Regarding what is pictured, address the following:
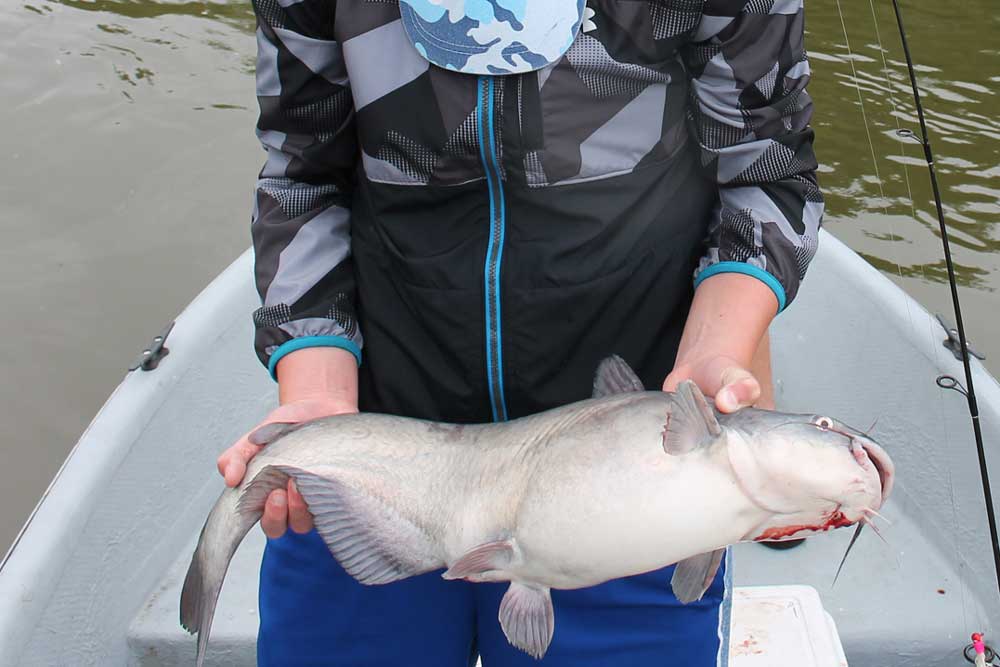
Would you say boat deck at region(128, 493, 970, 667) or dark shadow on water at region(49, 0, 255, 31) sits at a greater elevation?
dark shadow on water at region(49, 0, 255, 31)

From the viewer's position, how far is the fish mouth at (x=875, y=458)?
1402 millimetres

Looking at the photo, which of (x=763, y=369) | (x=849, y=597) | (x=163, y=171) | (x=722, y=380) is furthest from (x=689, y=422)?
(x=163, y=171)

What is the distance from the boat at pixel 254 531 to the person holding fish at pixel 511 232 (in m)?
0.87

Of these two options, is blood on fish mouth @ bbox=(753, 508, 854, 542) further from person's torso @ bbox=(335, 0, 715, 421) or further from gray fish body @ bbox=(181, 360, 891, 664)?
person's torso @ bbox=(335, 0, 715, 421)

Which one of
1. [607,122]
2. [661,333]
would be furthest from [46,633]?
[607,122]

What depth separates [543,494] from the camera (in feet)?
5.10

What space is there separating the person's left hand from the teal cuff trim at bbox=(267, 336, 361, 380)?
587 millimetres

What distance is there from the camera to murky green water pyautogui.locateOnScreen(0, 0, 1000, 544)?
14.9 ft

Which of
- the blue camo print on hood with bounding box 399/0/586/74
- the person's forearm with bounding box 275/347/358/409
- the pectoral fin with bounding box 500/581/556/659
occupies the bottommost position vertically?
the pectoral fin with bounding box 500/581/556/659

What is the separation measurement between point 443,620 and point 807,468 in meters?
0.75

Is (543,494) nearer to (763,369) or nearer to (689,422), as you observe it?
(689,422)

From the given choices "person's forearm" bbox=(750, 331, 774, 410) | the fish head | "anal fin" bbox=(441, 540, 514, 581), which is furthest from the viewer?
"person's forearm" bbox=(750, 331, 774, 410)

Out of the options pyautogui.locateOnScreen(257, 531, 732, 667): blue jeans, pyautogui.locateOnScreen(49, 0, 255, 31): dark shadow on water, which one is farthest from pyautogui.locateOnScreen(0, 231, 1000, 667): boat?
pyautogui.locateOnScreen(49, 0, 255, 31): dark shadow on water

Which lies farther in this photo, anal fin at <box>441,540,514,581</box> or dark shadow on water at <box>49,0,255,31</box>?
dark shadow on water at <box>49,0,255,31</box>
